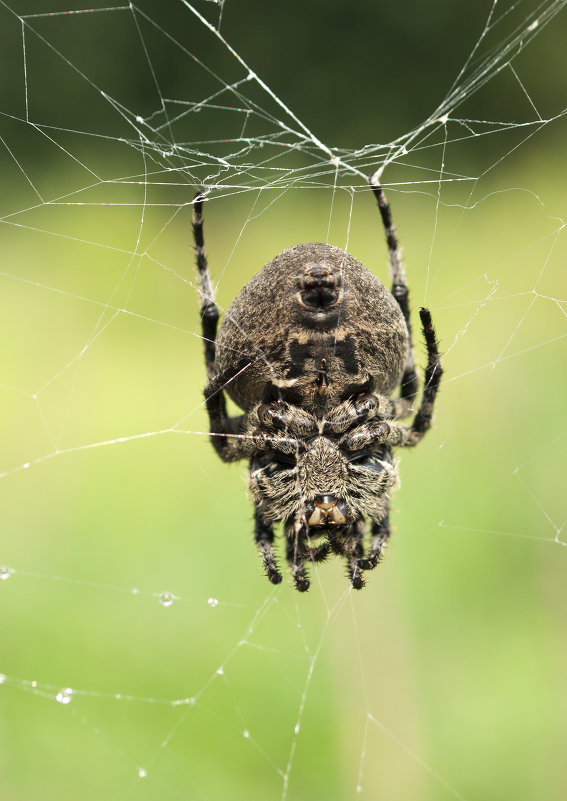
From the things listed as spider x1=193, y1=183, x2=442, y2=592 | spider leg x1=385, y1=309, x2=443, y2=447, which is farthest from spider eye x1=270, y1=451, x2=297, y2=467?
spider leg x1=385, y1=309, x2=443, y2=447

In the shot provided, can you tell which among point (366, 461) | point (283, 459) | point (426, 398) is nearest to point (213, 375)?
point (283, 459)

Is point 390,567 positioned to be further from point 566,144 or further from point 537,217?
point 566,144

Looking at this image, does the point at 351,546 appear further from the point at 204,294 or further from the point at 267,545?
the point at 204,294

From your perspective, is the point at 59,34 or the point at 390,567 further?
the point at 59,34

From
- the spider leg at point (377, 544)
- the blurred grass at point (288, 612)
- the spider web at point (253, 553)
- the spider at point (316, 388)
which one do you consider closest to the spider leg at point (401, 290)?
the spider at point (316, 388)

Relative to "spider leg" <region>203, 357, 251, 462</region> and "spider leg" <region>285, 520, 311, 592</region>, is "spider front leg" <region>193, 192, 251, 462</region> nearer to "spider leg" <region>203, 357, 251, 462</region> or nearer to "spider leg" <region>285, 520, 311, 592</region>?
"spider leg" <region>203, 357, 251, 462</region>

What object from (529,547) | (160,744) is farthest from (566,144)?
(160,744)
